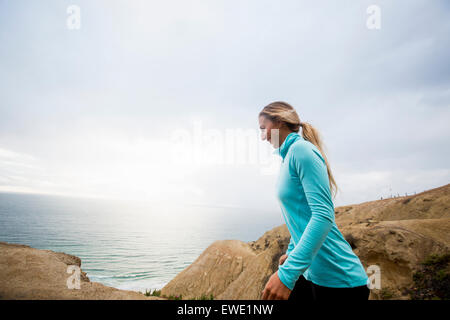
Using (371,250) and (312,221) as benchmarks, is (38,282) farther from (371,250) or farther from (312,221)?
(371,250)

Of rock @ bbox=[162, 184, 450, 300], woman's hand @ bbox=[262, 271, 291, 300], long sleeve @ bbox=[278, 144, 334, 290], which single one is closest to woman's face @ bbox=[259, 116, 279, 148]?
long sleeve @ bbox=[278, 144, 334, 290]

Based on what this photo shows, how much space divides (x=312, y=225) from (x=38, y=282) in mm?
4776

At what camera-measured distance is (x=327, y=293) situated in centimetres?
159

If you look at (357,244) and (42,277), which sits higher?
(42,277)

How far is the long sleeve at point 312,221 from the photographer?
Answer: 1.42 metres

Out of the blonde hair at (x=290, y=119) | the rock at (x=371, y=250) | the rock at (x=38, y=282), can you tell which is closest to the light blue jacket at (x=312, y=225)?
the blonde hair at (x=290, y=119)

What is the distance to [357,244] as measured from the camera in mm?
11562

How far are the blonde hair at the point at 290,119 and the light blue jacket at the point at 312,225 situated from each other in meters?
0.17

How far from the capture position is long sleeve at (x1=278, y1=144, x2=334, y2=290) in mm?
1421

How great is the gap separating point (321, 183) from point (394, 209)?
124ft

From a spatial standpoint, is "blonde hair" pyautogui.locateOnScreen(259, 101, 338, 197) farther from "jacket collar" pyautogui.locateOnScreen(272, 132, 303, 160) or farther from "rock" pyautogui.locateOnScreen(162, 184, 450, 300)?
"rock" pyautogui.locateOnScreen(162, 184, 450, 300)
